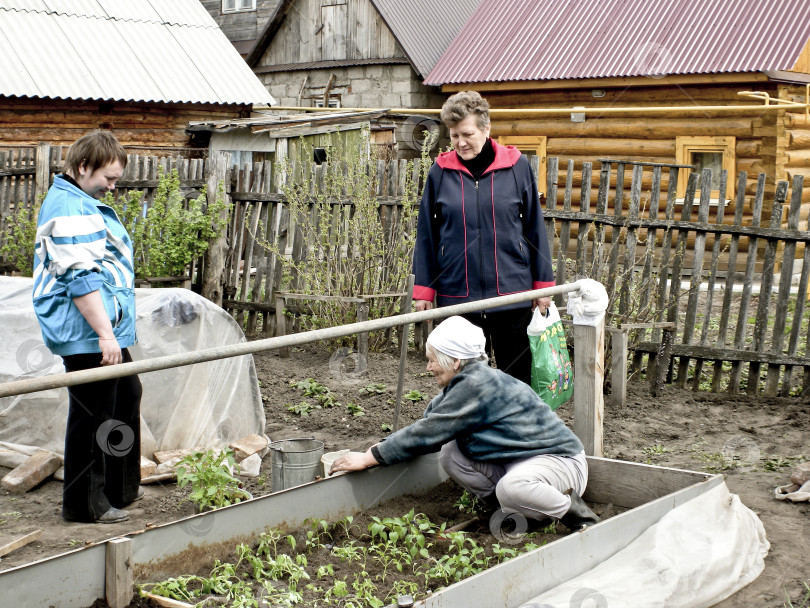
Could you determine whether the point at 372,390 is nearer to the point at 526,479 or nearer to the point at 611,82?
the point at 526,479

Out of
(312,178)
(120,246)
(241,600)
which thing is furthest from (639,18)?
(241,600)

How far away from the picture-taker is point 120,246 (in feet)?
12.6

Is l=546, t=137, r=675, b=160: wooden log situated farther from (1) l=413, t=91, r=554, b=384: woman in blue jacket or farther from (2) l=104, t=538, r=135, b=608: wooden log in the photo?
(2) l=104, t=538, r=135, b=608: wooden log

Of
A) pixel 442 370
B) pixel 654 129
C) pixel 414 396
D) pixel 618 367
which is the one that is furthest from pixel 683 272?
pixel 654 129

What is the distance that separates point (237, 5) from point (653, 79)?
11.3 meters

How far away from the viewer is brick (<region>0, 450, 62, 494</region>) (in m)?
4.42

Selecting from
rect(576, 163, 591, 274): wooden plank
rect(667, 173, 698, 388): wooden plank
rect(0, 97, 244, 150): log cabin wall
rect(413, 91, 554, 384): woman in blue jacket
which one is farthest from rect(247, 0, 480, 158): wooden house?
rect(413, 91, 554, 384): woman in blue jacket

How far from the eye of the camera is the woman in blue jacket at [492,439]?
3.54m

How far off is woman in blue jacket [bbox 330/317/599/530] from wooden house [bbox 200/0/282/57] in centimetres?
1738

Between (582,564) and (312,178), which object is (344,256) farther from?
(582,564)

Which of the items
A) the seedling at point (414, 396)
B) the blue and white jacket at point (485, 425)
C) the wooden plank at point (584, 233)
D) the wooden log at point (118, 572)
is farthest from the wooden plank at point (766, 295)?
the wooden log at point (118, 572)

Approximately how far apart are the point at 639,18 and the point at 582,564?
40.3 ft

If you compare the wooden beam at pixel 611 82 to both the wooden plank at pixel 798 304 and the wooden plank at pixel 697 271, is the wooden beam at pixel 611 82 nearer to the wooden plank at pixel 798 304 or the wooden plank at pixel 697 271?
the wooden plank at pixel 697 271

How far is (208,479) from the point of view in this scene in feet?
13.3
